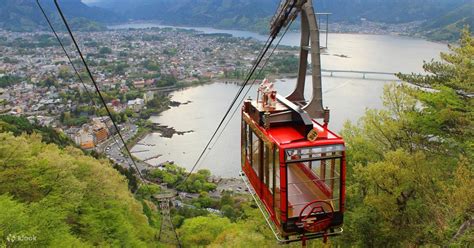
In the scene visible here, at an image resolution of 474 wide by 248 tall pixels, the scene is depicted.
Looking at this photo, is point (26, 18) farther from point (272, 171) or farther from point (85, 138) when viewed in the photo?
point (272, 171)

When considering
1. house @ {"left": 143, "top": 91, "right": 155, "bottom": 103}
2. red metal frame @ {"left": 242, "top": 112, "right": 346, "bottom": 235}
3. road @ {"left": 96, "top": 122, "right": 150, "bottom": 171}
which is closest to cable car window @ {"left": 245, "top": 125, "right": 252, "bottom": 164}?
red metal frame @ {"left": 242, "top": 112, "right": 346, "bottom": 235}

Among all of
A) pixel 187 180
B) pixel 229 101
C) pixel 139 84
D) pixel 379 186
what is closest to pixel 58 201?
pixel 379 186

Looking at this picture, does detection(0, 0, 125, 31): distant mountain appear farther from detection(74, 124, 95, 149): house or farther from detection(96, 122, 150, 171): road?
detection(74, 124, 95, 149): house

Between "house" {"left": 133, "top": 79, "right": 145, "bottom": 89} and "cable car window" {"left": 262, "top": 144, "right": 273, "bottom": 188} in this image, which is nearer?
"cable car window" {"left": 262, "top": 144, "right": 273, "bottom": 188}

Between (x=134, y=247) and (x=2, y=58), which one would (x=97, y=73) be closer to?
(x=2, y=58)

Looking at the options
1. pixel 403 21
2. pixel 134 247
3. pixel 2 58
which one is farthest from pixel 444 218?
pixel 403 21

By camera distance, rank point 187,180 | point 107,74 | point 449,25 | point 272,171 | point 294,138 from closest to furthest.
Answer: point 294,138 → point 272,171 → point 187,180 → point 107,74 → point 449,25
